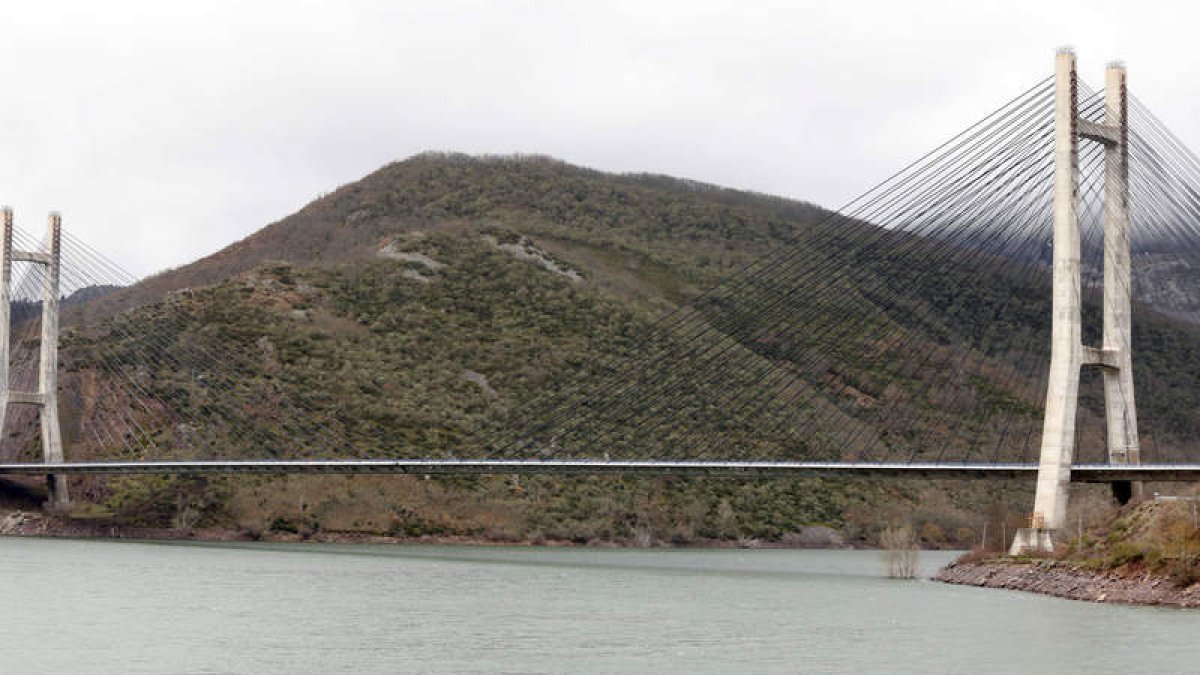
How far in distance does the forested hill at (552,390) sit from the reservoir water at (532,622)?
60.4 ft

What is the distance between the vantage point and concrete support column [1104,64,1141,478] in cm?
4553

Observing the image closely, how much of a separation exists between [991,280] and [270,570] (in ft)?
136

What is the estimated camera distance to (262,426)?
242 ft

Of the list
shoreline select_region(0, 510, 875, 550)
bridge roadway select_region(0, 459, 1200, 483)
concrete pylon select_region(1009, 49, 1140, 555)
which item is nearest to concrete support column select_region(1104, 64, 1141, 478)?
concrete pylon select_region(1009, 49, 1140, 555)

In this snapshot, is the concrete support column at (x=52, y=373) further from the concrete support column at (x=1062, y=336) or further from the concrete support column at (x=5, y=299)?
the concrete support column at (x=1062, y=336)

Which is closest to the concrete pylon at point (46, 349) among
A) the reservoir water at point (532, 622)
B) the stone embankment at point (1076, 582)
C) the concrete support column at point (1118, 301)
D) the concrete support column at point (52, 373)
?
the concrete support column at point (52, 373)

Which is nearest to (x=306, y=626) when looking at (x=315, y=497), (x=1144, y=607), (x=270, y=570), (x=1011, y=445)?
(x=270, y=570)

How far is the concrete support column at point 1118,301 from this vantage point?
45531 mm

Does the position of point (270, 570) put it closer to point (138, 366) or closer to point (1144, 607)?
point (1144, 607)

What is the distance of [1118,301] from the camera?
4584cm

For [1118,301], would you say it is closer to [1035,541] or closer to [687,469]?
[1035,541]

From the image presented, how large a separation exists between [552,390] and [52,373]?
25.0 m

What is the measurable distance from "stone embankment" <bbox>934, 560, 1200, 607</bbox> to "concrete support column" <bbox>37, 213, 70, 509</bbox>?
42734 mm

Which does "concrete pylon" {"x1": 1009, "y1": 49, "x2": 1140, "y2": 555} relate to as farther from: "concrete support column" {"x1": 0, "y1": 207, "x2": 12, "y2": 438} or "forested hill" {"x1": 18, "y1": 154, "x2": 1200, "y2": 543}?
"concrete support column" {"x1": 0, "y1": 207, "x2": 12, "y2": 438}
